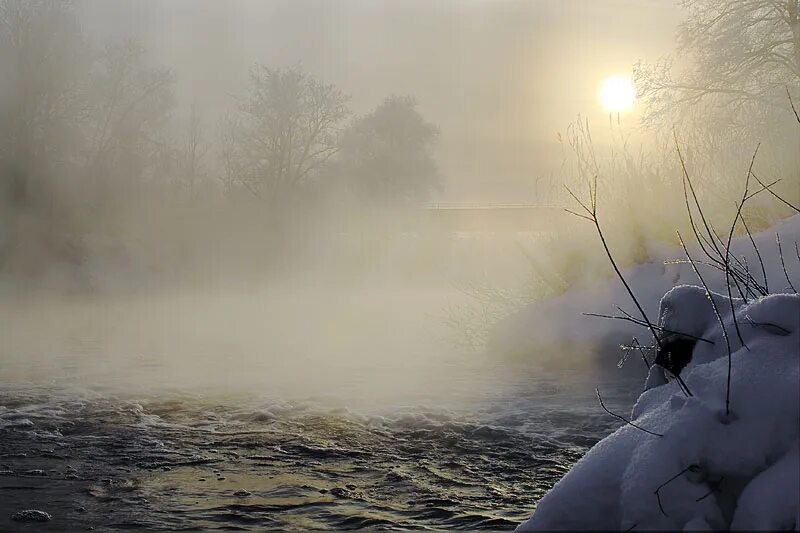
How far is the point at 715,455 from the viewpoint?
303cm

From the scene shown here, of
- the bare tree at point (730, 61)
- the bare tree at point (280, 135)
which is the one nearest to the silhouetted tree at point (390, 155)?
the bare tree at point (280, 135)

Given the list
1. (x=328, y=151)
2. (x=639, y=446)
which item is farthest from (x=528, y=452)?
(x=328, y=151)

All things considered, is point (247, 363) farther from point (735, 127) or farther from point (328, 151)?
point (328, 151)

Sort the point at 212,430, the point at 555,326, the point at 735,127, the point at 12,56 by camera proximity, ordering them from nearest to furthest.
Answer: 1. the point at 212,430
2. the point at 555,326
3. the point at 735,127
4. the point at 12,56

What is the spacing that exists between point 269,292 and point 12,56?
39.4 feet

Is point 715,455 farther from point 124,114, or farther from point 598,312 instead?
point 124,114

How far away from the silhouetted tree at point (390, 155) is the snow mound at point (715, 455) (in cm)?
3566

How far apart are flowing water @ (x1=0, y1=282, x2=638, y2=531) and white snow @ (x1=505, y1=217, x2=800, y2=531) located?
6.73ft

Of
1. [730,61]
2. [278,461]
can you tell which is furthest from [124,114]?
[278,461]

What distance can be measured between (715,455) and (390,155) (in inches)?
1463

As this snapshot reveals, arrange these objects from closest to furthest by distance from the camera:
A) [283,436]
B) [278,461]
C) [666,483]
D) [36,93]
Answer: [666,483] → [278,461] → [283,436] → [36,93]

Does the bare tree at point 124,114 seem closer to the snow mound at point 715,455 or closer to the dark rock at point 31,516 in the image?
the dark rock at point 31,516

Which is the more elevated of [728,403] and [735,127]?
[735,127]

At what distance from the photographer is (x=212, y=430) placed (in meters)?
8.04
